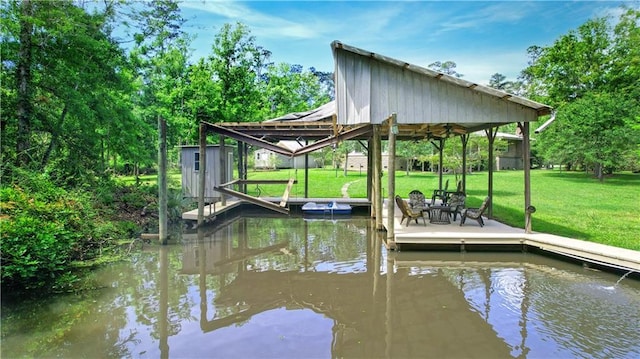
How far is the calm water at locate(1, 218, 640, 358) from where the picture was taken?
414cm

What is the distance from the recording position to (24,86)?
9.19 m

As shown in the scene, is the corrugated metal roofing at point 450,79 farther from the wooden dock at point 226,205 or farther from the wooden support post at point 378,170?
the wooden dock at point 226,205

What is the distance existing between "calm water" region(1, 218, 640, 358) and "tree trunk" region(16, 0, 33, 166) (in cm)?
451

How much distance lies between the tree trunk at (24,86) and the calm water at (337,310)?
4.51 meters

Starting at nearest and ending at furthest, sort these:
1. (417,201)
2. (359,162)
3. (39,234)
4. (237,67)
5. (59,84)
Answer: (39,234) → (59,84) → (417,201) → (237,67) → (359,162)

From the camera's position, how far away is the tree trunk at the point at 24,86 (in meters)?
9.02

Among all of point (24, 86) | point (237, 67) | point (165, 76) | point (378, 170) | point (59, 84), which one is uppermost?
point (237, 67)

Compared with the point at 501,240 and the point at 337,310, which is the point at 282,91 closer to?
the point at 501,240

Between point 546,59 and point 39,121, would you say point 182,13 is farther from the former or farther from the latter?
point 546,59

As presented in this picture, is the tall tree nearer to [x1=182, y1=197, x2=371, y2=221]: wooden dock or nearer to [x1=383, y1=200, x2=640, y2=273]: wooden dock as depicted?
[x1=182, y1=197, x2=371, y2=221]: wooden dock

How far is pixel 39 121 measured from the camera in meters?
9.84

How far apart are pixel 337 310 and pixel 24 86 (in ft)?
31.6

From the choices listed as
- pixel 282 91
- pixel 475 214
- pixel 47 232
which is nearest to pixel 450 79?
pixel 475 214

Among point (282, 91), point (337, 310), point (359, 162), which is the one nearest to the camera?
point (337, 310)
